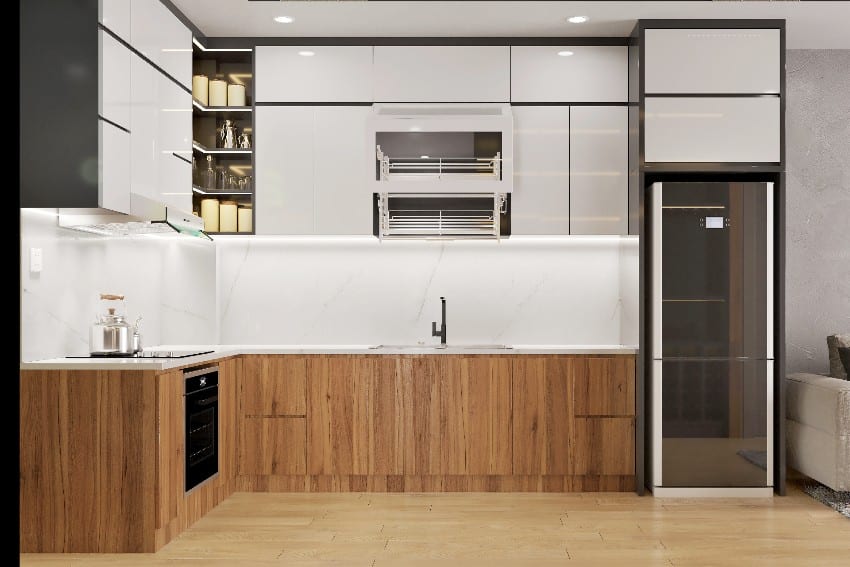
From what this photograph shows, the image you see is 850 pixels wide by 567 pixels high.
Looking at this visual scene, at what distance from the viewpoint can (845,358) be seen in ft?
14.8

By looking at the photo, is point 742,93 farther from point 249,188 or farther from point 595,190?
point 249,188

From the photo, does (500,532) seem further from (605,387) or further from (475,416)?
(605,387)

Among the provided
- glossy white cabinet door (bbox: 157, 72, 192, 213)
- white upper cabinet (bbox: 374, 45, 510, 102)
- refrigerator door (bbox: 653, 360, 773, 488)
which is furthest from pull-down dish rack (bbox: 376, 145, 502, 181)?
refrigerator door (bbox: 653, 360, 773, 488)

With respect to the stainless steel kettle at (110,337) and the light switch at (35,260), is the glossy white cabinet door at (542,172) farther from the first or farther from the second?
the light switch at (35,260)

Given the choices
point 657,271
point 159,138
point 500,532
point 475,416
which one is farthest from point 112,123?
point 657,271

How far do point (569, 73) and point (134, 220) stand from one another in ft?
8.84

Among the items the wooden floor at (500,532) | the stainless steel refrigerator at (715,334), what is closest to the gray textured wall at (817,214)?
the stainless steel refrigerator at (715,334)

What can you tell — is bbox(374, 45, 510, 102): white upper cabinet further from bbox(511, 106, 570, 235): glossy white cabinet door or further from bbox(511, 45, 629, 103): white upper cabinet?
bbox(511, 106, 570, 235): glossy white cabinet door

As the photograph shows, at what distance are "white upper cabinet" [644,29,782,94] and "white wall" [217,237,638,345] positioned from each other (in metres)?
1.19

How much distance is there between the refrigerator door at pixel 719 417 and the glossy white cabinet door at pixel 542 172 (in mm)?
1090

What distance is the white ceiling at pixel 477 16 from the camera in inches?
166

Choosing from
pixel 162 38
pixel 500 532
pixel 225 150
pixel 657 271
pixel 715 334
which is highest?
pixel 162 38

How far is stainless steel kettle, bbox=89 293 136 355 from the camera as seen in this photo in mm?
3740
